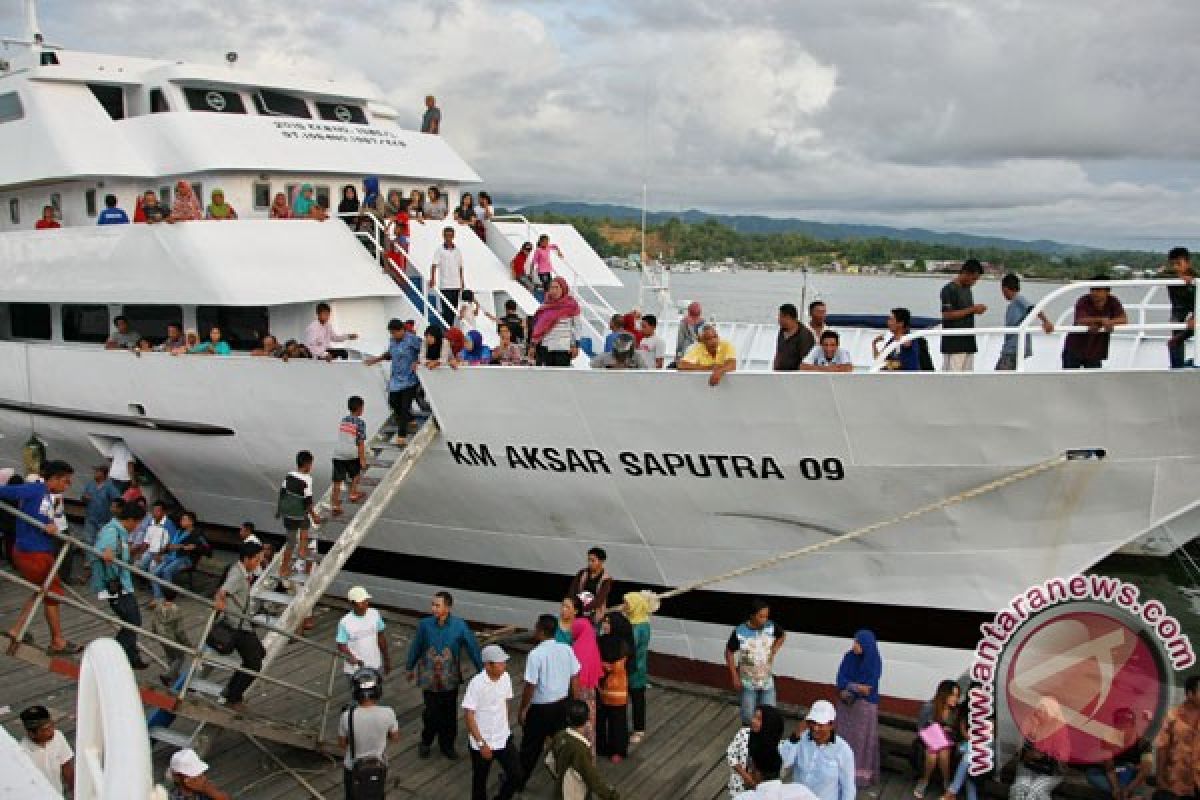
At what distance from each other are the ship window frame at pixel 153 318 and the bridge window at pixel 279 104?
3.51 metres

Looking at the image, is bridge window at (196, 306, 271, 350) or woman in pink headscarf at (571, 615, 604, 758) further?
bridge window at (196, 306, 271, 350)

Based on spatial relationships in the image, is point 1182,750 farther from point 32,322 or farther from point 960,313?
point 32,322

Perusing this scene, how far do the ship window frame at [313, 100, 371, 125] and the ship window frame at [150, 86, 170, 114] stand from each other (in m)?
2.08

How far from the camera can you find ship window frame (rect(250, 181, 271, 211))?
12.3m

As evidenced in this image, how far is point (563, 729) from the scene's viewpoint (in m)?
6.16

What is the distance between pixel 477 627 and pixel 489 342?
3533 mm

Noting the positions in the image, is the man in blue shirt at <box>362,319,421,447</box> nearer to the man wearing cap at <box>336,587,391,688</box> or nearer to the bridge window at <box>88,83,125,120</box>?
the man wearing cap at <box>336,587,391,688</box>

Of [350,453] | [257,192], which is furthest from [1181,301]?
[257,192]

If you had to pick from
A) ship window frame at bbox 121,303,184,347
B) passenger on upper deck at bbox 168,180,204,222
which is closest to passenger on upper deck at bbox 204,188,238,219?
passenger on upper deck at bbox 168,180,204,222

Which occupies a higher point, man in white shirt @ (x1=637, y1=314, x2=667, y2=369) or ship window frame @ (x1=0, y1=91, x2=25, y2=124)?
ship window frame @ (x1=0, y1=91, x2=25, y2=124)

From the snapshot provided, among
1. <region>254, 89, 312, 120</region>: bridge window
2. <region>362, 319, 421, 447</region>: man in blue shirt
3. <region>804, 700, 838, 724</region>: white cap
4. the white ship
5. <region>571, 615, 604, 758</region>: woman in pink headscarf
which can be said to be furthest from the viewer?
<region>254, 89, 312, 120</region>: bridge window

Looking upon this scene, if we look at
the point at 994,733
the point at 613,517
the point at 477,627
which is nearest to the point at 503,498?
the point at 613,517

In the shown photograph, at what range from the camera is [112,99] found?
43.5 feet

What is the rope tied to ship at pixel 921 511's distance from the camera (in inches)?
281
